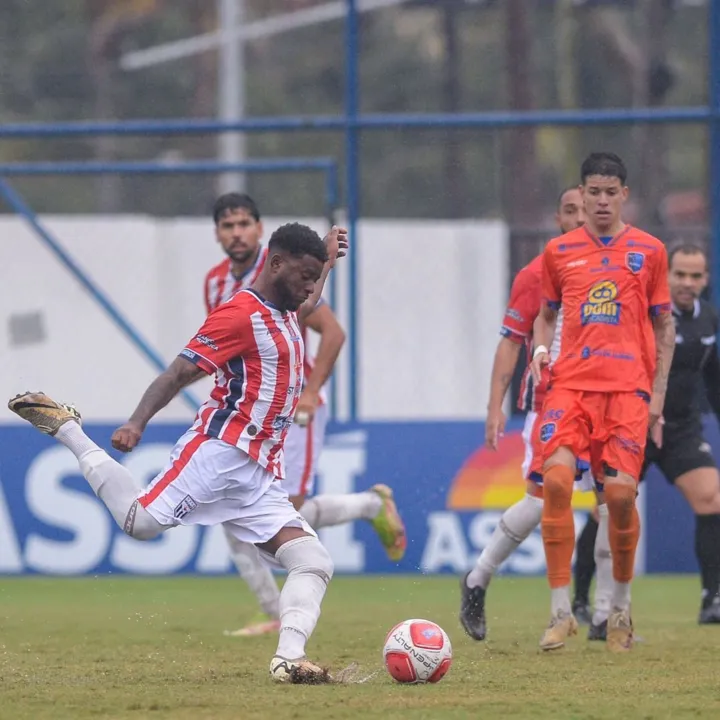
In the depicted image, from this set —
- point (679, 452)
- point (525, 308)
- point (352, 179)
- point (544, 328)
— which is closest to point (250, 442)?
point (544, 328)

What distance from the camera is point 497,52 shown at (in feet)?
107

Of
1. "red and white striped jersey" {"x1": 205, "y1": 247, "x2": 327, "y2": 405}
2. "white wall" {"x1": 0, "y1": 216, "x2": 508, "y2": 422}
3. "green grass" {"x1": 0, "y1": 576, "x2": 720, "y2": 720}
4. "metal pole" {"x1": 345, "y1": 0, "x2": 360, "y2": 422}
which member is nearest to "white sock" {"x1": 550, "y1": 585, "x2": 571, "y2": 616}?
"green grass" {"x1": 0, "y1": 576, "x2": 720, "y2": 720}

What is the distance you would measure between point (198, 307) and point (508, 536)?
8146mm

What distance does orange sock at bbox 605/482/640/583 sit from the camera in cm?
839

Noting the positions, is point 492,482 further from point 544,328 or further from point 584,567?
point 544,328

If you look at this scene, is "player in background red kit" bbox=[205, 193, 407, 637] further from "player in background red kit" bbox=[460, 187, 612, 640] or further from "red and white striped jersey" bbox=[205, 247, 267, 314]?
"player in background red kit" bbox=[460, 187, 612, 640]

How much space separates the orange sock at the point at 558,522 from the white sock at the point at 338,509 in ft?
7.09

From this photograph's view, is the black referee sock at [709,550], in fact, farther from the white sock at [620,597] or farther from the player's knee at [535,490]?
the white sock at [620,597]

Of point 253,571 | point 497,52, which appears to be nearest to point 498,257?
point 253,571

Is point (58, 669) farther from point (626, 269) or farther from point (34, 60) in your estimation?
point (34, 60)

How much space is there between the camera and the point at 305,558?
7273mm

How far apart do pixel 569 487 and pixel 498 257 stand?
8.78m

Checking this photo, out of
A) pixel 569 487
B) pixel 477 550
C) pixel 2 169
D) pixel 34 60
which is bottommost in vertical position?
pixel 477 550

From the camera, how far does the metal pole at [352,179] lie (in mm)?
13523
